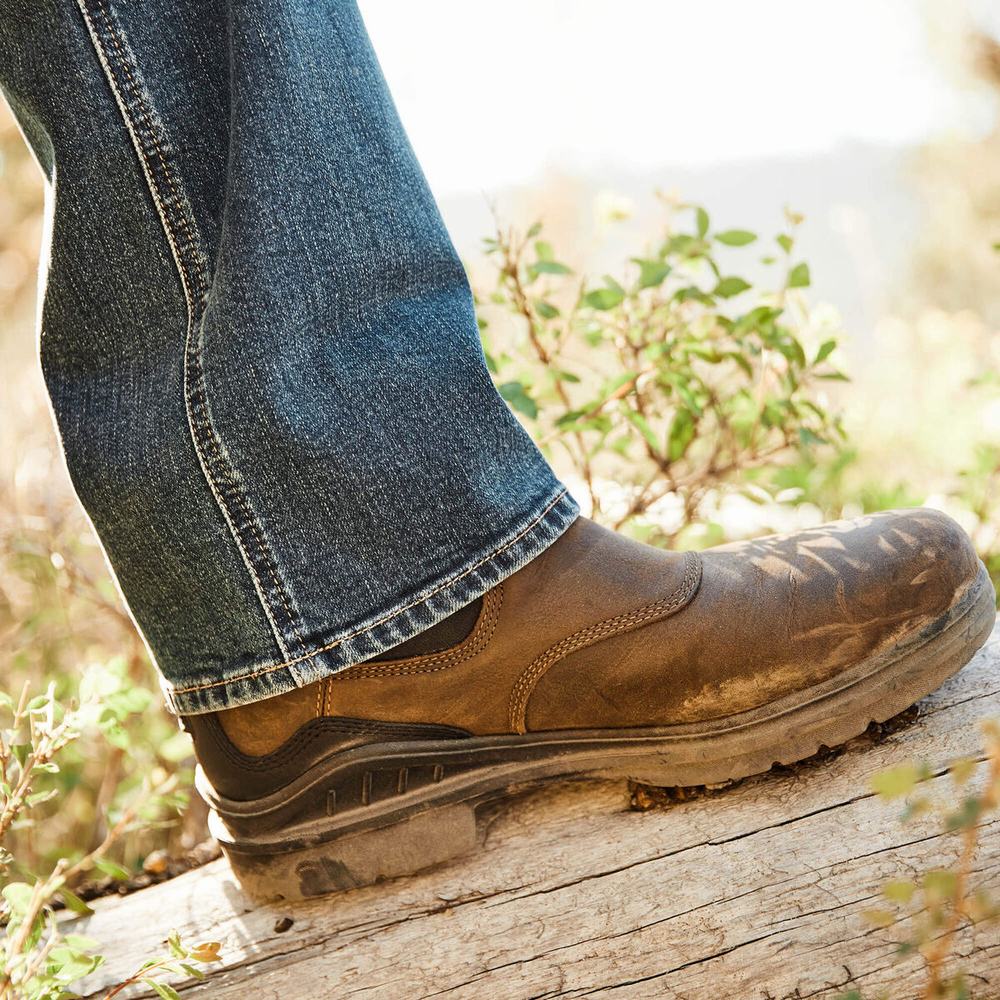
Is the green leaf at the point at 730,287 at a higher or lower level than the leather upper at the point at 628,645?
higher

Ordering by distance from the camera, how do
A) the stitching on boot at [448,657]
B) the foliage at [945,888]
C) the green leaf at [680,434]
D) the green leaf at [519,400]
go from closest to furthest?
the foliage at [945,888] < the stitching on boot at [448,657] < the green leaf at [519,400] < the green leaf at [680,434]

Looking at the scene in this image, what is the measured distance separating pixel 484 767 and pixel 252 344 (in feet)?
1.82

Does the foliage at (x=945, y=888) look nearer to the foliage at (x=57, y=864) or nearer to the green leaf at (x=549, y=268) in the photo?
the foliage at (x=57, y=864)

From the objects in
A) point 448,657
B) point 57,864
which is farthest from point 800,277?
point 57,864

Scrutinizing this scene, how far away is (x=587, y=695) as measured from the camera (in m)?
1.07

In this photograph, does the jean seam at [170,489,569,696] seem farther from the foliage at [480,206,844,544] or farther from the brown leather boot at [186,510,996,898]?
the foliage at [480,206,844,544]

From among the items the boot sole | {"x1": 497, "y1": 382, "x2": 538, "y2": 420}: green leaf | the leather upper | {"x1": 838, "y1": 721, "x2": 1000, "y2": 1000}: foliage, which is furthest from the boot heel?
{"x1": 497, "y1": 382, "x2": 538, "y2": 420}: green leaf

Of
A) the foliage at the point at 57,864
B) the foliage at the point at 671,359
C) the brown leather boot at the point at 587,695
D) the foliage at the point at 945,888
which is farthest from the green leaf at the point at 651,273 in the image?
the foliage at the point at 57,864

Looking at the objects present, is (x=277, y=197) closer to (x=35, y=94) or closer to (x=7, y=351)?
(x=35, y=94)

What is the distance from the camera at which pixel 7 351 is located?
3.15 meters

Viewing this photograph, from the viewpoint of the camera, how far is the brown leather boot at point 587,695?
41.1 inches

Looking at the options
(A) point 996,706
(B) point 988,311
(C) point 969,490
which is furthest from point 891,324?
(A) point 996,706

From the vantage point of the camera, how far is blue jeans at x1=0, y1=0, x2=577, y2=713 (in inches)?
36.1

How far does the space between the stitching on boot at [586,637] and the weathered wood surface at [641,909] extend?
19 centimetres
